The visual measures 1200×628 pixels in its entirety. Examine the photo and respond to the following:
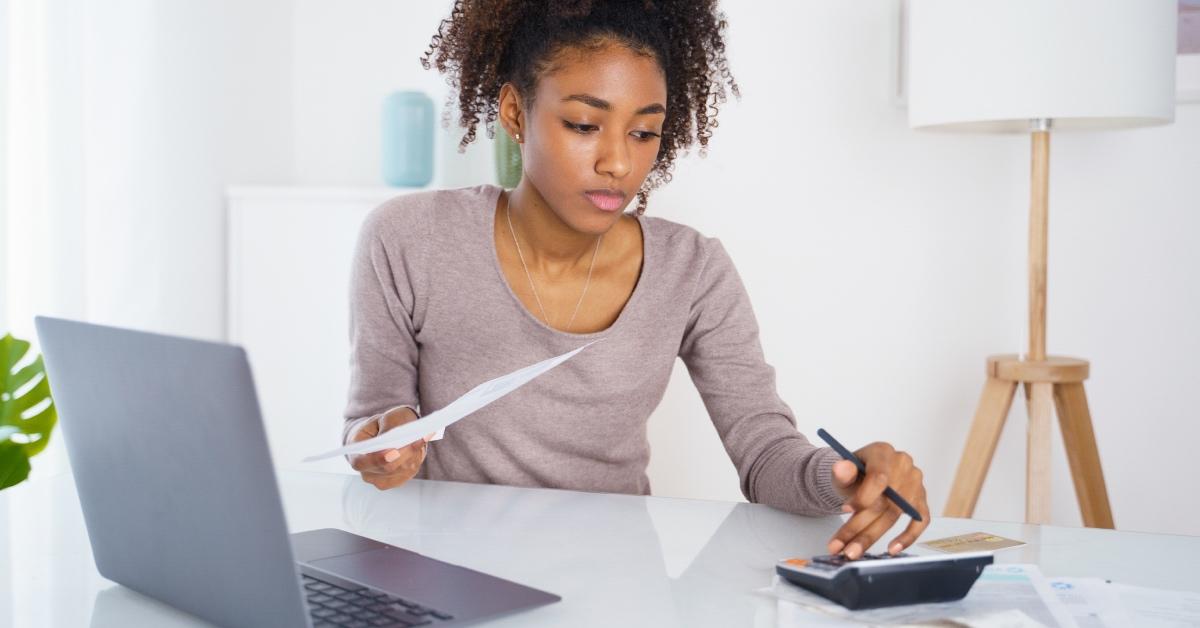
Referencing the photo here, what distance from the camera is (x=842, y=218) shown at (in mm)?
2611

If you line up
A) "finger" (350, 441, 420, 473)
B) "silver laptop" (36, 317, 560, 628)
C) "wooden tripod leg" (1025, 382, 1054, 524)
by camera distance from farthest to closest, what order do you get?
"wooden tripod leg" (1025, 382, 1054, 524) → "finger" (350, 441, 420, 473) → "silver laptop" (36, 317, 560, 628)

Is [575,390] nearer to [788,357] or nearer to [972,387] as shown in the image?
[788,357]

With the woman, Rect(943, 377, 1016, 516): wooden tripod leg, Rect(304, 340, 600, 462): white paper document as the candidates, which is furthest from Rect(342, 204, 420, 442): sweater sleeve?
Rect(943, 377, 1016, 516): wooden tripod leg

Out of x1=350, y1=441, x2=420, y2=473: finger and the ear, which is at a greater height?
the ear

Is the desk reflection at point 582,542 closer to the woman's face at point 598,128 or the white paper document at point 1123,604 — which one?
the white paper document at point 1123,604

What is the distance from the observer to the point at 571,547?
3.34 ft

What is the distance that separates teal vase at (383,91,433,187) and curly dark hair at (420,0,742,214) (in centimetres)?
72

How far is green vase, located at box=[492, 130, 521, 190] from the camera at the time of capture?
2.37m

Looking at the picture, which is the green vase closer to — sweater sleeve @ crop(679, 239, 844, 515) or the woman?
the woman

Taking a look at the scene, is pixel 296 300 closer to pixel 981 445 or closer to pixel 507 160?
pixel 507 160

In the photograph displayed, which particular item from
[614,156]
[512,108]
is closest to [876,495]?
[614,156]

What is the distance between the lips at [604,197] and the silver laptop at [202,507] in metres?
0.63

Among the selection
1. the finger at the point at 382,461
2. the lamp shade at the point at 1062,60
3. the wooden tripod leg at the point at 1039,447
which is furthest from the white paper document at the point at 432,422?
the wooden tripod leg at the point at 1039,447

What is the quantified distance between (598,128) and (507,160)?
966 mm
